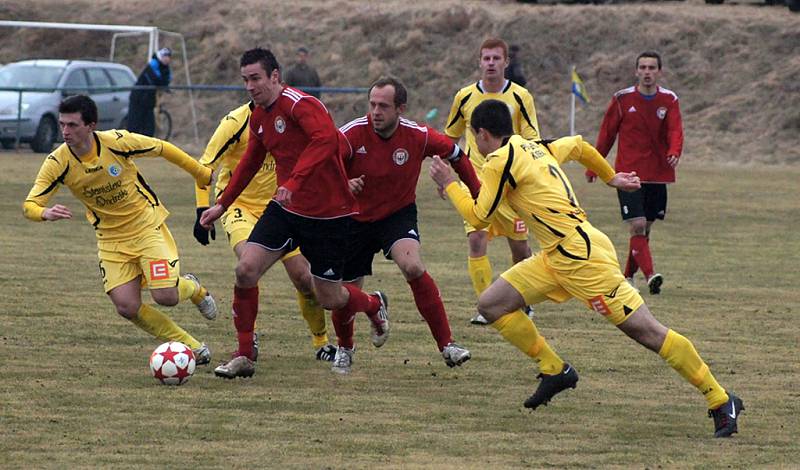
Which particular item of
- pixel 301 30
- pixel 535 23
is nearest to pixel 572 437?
pixel 535 23

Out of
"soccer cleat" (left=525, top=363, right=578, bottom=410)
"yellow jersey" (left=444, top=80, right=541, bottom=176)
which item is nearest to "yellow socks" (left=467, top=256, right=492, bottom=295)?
"yellow jersey" (left=444, top=80, right=541, bottom=176)

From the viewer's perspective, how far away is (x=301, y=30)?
1581 inches

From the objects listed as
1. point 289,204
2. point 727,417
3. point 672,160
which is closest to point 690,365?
point 727,417

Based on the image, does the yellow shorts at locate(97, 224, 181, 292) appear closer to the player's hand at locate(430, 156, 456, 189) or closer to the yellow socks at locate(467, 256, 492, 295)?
the player's hand at locate(430, 156, 456, 189)

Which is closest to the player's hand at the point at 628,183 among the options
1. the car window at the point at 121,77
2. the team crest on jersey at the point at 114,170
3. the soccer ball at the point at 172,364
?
the soccer ball at the point at 172,364

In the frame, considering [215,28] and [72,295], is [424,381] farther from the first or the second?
[215,28]

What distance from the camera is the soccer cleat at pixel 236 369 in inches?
328

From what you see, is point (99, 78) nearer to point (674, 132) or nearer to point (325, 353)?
point (674, 132)

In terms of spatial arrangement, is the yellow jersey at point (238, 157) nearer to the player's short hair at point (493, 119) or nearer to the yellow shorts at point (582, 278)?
the player's short hair at point (493, 119)

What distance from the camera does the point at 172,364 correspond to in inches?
317

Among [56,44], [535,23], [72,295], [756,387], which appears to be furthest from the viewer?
[56,44]

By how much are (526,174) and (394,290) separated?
16.6 feet

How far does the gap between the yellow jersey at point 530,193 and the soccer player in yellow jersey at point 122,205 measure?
2.20m

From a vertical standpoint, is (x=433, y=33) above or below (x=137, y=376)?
below
